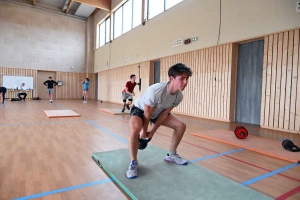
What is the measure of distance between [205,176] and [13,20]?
15.3 meters

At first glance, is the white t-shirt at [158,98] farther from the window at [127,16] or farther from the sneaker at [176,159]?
the window at [127,16]

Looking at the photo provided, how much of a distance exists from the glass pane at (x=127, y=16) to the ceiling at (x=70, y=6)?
181 centimetres

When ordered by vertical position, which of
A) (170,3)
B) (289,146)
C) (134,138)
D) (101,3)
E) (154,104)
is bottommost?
(289,146)

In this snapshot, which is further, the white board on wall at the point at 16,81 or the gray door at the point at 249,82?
the white board on wall at the point at 16,81

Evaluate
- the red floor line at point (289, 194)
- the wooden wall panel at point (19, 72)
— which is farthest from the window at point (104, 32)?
the red floor line at point (289, 194)

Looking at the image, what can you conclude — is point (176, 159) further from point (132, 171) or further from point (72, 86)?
point (72, 86)

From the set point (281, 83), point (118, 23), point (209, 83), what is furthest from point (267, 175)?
point (118, 23)

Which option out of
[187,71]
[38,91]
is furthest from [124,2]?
[187,71]

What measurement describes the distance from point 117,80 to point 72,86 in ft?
15.9

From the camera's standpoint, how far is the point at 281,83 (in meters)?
4.68

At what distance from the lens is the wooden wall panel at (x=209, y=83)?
19.4ft

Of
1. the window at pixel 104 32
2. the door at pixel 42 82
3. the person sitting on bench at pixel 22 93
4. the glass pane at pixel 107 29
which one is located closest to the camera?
the person sitting on bench at pixel 22 93

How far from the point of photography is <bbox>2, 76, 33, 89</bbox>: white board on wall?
12656 millimetres

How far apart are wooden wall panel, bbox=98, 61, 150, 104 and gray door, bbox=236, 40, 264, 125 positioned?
4.42 m
